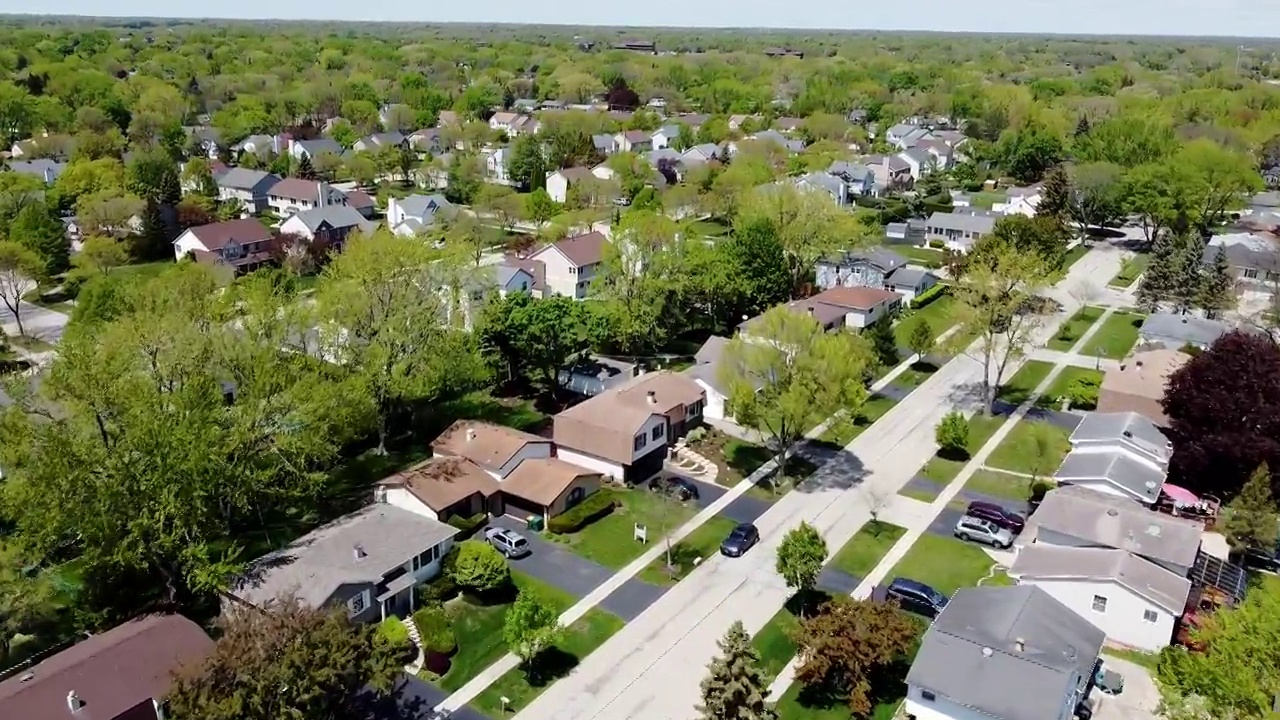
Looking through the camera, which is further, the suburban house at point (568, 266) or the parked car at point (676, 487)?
the suburban house at point (568, 266)

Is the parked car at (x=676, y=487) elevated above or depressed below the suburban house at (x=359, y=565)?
below

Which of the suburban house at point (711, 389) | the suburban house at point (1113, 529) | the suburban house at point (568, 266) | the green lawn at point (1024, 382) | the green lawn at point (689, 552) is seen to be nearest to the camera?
the suburban house at point (1113, 529)

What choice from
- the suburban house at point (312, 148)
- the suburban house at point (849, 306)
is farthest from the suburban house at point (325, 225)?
the suburban house at point (849, 306)

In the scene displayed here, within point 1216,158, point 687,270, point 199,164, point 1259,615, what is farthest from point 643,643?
point 199,164

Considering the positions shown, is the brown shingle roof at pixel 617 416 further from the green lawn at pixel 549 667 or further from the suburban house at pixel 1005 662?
the suburban house at pixel 1005 662

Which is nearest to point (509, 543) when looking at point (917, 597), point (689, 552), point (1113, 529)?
point (689, 552)

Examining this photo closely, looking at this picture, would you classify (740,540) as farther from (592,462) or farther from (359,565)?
(359,565)
